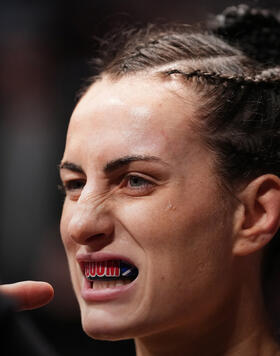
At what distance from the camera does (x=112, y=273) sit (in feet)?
4.30

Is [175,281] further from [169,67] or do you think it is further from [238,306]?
[169,67]

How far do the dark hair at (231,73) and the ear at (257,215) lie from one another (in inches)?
1.1

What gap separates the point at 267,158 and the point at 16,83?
4.83 ft

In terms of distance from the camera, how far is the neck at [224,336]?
1.37 meters

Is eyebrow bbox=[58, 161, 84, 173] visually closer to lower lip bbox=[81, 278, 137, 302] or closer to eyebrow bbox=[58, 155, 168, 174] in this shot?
eyebrow bbox=[58, 155, 168, 174]

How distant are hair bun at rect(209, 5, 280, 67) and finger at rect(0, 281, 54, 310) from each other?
767 millimetres

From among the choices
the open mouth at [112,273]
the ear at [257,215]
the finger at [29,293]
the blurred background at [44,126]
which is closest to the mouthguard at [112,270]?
the open mouth at [112,273]

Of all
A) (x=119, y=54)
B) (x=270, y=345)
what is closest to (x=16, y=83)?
(x=119, y=54)

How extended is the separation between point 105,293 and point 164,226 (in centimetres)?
20

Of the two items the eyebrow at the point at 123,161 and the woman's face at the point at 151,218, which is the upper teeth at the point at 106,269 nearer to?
the woman's face at the point at 151,218

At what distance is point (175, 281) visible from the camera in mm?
1268

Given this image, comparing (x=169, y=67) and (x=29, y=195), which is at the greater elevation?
(x=169, y=67)

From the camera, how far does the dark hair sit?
52.9 inches

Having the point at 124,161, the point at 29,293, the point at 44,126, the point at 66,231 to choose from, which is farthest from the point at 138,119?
the point at 44,126
